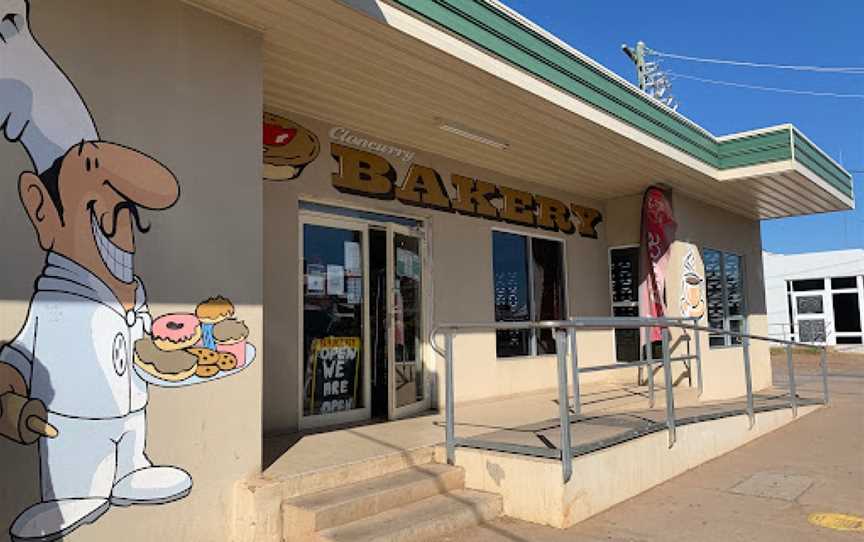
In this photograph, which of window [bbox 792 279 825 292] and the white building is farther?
window [bbox 792 279 825 292]

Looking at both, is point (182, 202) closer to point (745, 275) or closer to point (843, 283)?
point (745, 275)

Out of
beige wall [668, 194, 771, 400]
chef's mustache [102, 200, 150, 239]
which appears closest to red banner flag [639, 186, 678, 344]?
beige wall [668, 194, 771, 400]

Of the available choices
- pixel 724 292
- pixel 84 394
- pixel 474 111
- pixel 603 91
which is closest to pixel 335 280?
pixel 474 111

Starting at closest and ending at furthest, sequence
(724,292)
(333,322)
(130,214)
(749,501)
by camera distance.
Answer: (130,214)
(749,501)
(333,322)
(724,292)

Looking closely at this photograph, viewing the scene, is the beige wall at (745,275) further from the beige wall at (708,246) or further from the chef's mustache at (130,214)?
the chef's mustache at (130,214)

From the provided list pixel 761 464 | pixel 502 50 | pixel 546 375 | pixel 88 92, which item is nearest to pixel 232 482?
pixel 88 92

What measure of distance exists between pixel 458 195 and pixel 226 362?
14.1 feet

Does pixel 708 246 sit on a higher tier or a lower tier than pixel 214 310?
higher

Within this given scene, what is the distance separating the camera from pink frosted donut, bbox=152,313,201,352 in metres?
3.71

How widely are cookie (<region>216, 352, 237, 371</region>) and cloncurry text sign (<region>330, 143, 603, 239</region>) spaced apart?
264cm

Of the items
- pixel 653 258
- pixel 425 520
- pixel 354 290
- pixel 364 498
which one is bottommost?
pixel 425 520

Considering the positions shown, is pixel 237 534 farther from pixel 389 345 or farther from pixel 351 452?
pixel 389 345

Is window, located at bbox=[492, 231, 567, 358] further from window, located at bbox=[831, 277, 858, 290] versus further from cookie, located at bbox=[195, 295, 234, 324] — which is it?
window, located at bbox=[831, 277, 858, 290]

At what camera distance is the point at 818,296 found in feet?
87.4
